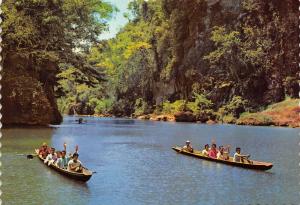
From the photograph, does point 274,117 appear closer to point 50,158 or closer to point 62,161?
point 50,158

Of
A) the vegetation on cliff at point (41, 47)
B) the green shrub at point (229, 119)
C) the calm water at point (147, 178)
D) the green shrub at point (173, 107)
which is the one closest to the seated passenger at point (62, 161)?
the calm water at point (147, 178)

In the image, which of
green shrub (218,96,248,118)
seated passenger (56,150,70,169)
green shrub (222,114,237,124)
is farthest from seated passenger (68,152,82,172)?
green shrub (218,96,248,118)

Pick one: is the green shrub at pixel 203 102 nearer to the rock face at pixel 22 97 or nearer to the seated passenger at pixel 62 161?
the rock face at pixel 22 97

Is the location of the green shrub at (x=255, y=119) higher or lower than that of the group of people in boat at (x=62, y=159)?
higher

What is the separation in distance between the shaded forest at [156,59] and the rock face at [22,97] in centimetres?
10

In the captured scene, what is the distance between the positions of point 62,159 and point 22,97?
2550 cm

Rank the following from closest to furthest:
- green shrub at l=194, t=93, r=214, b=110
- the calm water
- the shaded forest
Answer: the calm water < the shaded forest < green shrub at l=194, t=93, r=214, b=110

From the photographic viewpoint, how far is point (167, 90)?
85.3m

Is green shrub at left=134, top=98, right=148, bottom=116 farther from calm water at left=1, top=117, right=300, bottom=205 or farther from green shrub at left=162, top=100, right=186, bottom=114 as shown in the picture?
calm water at left=1, top=117, right=300, bottom=205

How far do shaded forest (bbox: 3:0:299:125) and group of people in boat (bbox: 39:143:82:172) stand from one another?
58.5 ft

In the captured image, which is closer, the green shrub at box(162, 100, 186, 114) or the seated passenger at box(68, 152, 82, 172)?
the seated passenger at box(68, 152, 82, 172)

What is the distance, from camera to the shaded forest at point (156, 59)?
156ft

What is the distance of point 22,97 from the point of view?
4722 cm

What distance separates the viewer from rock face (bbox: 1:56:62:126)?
46000 mm
